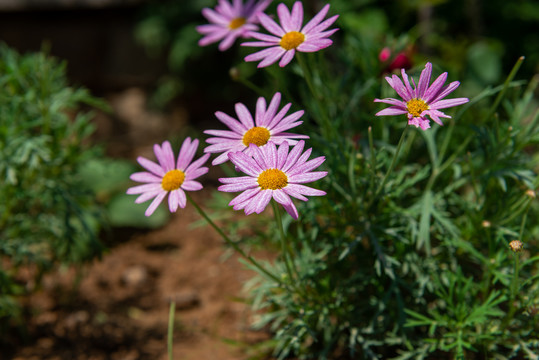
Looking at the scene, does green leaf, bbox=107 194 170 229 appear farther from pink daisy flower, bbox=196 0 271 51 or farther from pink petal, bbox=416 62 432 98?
pink petal, bbox=416 62 432 98

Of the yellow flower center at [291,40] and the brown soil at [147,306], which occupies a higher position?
the yellow flower center at [291,40]

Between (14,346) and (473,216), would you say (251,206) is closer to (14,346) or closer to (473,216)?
(473,216)

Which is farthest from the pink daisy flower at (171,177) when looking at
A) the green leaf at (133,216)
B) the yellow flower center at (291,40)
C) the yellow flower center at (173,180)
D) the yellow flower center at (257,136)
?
the green leaf at (133,216)

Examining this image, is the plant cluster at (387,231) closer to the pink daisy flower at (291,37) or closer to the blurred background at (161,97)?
the pink daisy flower at (291,37)

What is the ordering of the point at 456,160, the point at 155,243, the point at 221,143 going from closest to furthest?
the point at 221,143 < the point at 456,160 < the point at 155,243

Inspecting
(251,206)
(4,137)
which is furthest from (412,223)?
(4,137)

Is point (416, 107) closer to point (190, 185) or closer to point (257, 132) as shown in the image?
point (257, 132)

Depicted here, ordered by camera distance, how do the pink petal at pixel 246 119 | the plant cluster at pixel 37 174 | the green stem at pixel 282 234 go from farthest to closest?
the plant cluster at pixel 37 174
the pink petal at pixel 246 119
the green stem at pixel 282 234
